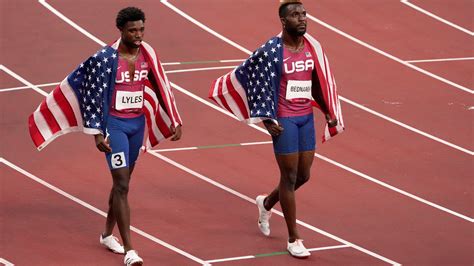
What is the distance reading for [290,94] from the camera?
458 inches

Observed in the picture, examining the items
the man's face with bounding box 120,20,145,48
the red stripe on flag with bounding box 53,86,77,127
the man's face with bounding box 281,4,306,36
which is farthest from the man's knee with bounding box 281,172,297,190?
the red stripe on flag with bounding box 53,86,77,127

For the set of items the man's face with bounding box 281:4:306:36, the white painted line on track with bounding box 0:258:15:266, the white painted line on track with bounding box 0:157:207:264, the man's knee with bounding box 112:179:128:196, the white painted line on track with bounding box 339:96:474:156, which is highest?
the man's face with bounding box 281:4:306:36

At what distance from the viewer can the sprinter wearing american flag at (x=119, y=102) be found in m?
11.1

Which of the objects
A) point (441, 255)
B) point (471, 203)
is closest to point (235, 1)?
point (471, 203)

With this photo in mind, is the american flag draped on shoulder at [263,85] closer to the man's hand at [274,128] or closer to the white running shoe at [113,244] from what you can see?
the man's hand at [274,128]

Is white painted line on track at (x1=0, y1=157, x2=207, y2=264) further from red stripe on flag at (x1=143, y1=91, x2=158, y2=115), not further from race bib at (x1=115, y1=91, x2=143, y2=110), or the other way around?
race bib at (x1=115, y1=91, x2=143, y2=110)

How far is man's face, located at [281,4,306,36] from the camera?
11469 mm

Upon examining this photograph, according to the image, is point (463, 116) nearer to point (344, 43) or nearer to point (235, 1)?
point (344, 43)

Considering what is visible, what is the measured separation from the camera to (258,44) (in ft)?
58.5

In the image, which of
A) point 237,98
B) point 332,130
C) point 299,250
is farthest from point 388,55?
point 299,250

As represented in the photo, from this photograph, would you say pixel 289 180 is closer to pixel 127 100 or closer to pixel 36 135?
pixel 127 100

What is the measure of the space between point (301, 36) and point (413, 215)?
2512 millimetres

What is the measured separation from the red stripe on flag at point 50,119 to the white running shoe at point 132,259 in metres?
1.43

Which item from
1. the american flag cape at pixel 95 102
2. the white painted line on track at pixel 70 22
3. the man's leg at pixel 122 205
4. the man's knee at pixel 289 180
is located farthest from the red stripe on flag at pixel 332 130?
the white painted line on track at pixel 70 22
